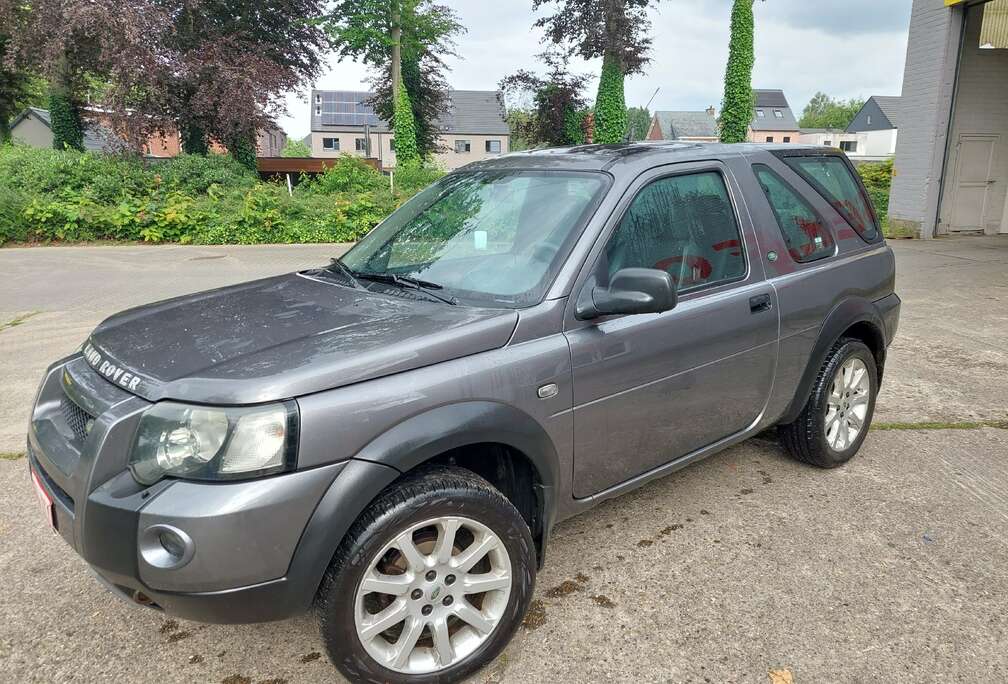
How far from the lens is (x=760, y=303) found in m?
3.35

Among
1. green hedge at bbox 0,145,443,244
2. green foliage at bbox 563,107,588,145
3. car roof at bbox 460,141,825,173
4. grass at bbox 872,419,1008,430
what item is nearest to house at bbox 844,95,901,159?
green foliage at bbox 563,107,588,145

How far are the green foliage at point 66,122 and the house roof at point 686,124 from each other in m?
63.1

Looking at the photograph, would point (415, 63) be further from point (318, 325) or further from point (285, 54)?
point (318, 325)

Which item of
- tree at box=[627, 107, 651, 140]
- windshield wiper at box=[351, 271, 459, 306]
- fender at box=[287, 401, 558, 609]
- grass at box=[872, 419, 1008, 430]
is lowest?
grass at box=[872, 419, 1008, 430]

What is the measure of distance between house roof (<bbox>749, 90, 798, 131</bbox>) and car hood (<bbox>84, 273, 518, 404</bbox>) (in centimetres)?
8856

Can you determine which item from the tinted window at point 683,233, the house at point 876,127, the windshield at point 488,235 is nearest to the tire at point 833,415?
the tinted window at point 683,233

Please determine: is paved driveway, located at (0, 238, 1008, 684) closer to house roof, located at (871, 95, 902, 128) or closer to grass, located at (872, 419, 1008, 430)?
grass, located at (872, 419, 1008, 430)

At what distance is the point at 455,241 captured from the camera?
3.19 metres

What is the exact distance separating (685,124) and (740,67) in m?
61.2

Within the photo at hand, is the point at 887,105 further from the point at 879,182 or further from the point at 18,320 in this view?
the point at 18,320

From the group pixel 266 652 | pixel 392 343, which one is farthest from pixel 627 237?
pixel 266 652

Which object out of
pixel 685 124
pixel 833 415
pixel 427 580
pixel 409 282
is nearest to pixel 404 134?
pixel 833 415

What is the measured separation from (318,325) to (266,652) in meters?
1.21

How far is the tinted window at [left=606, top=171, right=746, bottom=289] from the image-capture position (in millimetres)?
2952
